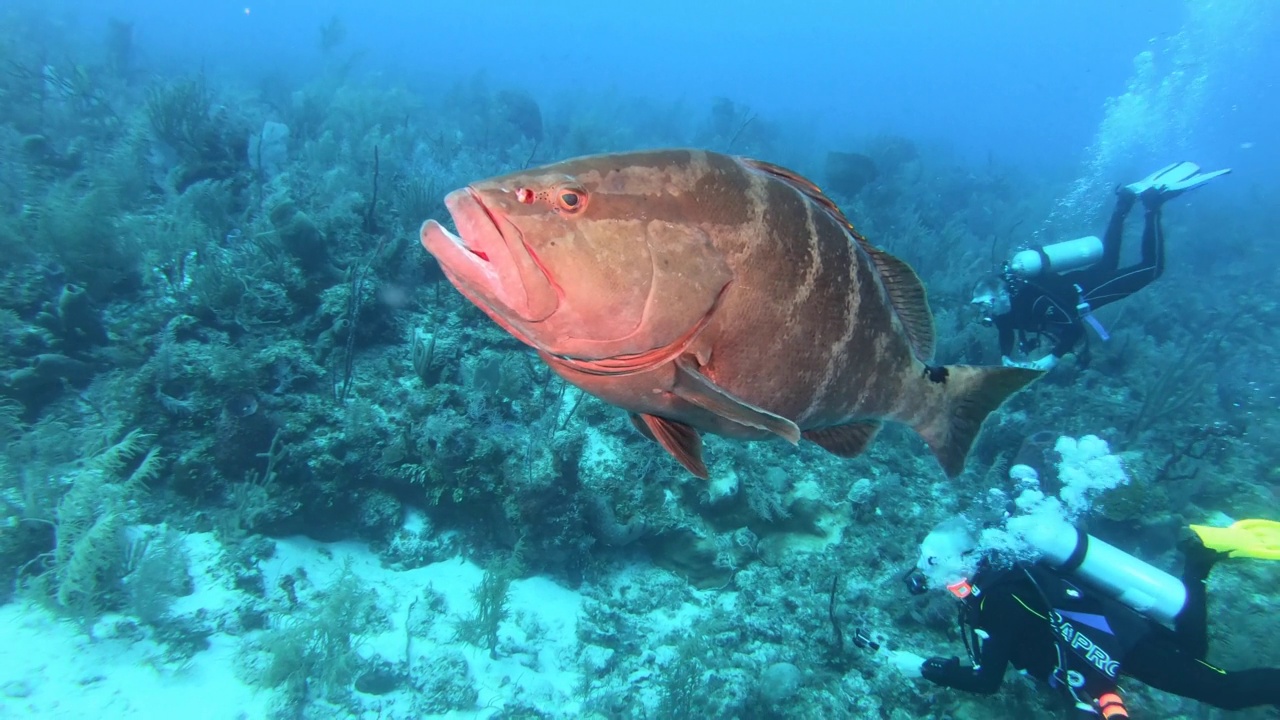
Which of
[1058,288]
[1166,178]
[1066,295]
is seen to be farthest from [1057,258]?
[1166,178]

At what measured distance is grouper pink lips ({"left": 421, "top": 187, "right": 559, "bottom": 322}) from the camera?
143 centimetres

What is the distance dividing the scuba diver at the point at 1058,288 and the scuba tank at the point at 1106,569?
392 centimetres

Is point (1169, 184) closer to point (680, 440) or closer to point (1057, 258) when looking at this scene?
point (1057, 258)

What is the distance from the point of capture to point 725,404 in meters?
1.58

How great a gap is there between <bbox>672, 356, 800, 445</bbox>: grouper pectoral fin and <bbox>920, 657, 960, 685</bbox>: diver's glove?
3.81 meters

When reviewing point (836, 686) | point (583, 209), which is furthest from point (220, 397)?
point (836, 686)

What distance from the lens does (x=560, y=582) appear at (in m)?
5.23

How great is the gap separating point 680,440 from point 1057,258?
8.97 meters

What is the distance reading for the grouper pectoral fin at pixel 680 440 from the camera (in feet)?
6.42

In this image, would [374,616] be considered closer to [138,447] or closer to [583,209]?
[138,447]

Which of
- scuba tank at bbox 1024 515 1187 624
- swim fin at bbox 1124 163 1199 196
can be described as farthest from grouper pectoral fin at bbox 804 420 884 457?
swim fin at bbox 1124 163 1199 196

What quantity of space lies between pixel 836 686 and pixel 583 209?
5.05m

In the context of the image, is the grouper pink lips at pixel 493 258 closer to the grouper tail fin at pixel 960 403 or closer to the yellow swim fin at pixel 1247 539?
the grouper tail fin at pixel 960 403

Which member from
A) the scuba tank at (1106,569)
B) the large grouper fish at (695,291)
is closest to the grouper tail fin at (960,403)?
the large grouper fish at (695,291)
